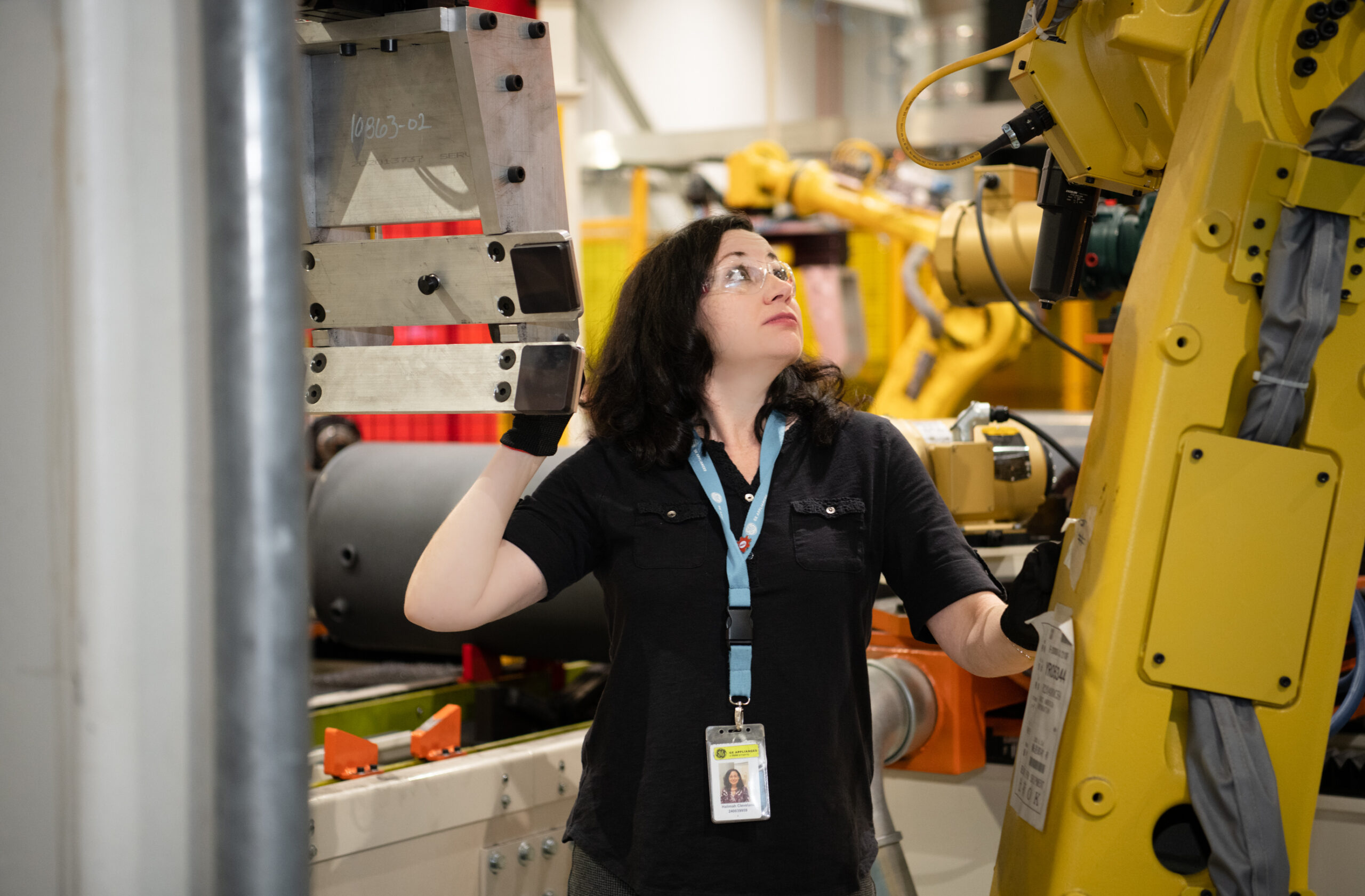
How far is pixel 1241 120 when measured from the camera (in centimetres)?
134

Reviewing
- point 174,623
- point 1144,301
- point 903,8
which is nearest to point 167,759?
point 174,623

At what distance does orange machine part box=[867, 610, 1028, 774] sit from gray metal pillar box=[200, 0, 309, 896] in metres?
1.67

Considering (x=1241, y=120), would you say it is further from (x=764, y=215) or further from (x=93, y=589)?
(x=764, y=215)

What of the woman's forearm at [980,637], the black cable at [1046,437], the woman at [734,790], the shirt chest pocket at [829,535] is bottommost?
the woman at [734,790]

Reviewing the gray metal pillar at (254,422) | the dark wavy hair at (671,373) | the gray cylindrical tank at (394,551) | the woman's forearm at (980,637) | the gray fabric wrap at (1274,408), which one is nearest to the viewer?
the gray metal pillar at (254,422)

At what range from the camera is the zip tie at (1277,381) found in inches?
51.6

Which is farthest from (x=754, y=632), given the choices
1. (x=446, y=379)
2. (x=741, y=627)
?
(x=446, y=379)

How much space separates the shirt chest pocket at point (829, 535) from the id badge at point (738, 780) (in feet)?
0.80

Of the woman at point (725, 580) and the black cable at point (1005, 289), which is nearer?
the woman at point (725, 580)

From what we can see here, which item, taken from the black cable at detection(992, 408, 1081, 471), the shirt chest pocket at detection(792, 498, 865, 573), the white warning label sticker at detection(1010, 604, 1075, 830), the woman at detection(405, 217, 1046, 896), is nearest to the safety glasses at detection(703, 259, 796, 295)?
the woman at detection(405, 217, 1046, 896)

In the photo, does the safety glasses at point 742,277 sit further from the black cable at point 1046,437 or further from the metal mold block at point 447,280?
the black cable at point 1046,437

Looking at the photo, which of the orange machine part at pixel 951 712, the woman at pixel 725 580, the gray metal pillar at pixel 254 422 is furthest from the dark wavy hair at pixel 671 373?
the gray metal pillar at pixel 254 422

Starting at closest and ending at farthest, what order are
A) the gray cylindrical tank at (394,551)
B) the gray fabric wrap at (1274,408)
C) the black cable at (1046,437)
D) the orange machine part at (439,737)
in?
the gray fabric wrap at (1274,408) < the orange machine part at (439,737) < the black cable at (1046,437) < the gray cylindrical tank at (394,551)

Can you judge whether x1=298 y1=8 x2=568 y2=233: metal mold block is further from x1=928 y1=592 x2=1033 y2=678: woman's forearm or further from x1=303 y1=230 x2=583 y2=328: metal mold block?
x1=928 y1=592 x2=1033 y2=678: woman's forearm
